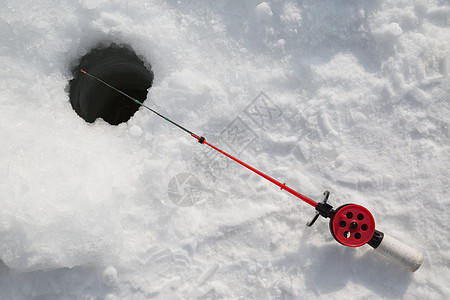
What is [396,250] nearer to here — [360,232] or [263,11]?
[360,232]

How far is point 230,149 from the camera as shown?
10.1 feet

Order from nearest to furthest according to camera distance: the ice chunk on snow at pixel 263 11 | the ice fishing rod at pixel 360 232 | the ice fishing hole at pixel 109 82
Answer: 1. the ice fishing rod at pixel 360 232
2. the ice chunk on snow at pixel 263 11
3. the ice fishing hole at pixel 109 82

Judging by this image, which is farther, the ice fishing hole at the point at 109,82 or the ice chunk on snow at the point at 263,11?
the ice fishing hole at the point at 109,82

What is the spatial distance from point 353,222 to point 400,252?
1.42 feet

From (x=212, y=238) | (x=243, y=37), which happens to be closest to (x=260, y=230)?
(x=212, y=238)

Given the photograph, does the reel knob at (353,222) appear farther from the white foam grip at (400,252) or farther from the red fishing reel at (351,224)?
the white foam grip at (400,252)

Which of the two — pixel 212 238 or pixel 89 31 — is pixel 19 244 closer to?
pixel 212 238

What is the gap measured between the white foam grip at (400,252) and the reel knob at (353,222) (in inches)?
6.2

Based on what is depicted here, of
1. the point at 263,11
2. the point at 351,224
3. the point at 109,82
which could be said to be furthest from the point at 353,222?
the point at 109,82

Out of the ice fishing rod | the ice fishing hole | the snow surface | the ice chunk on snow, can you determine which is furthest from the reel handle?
the ice fishing hole

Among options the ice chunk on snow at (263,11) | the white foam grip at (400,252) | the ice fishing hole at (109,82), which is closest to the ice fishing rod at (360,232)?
the white foam grip at (400,252)

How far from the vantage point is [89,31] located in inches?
125

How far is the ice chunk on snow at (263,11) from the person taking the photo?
10.3 ft

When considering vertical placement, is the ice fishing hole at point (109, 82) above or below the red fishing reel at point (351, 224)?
below
